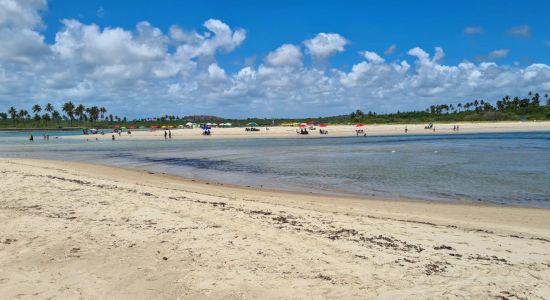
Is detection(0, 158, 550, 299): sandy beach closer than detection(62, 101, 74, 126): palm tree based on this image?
Yes

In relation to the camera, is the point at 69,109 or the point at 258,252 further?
the point at 69,109

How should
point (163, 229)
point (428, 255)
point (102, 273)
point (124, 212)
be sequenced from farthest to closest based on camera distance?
point (124, 212)
point (163, 229)
point (428, 255)
point (102, 273)

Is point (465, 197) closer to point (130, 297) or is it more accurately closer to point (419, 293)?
point (419, 293)

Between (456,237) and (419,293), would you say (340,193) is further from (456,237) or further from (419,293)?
(419,293)

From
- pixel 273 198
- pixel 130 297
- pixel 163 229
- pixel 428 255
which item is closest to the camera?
pixel 130 297

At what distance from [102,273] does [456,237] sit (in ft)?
23.4

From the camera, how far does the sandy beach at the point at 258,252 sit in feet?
19.3

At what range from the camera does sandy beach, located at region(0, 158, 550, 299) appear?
5883 mm

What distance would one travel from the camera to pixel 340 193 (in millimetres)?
17359

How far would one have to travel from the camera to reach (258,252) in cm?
745

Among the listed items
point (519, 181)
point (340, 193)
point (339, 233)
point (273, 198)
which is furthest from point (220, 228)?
point (519, 181)

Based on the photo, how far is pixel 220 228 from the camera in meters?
9.12

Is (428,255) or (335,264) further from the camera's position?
(428,255)

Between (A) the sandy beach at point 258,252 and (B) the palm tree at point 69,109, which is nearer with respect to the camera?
(A) the sandy beach at point 258,252
